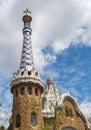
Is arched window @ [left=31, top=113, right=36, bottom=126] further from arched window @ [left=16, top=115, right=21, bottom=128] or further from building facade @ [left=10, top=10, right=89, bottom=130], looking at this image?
arched window @ [left=16, top=115, right=21, bottom=128]

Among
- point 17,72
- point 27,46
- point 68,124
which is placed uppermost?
point 27,46

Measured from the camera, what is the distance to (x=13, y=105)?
27.2m

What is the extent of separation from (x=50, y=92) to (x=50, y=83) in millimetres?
2419

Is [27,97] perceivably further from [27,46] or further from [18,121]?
[27,46]

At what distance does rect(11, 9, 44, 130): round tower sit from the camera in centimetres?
2603

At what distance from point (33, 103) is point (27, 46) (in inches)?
244

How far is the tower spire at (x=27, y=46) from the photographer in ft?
95.4

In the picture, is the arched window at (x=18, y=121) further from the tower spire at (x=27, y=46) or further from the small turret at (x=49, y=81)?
the small turret at (x=49, y=81)

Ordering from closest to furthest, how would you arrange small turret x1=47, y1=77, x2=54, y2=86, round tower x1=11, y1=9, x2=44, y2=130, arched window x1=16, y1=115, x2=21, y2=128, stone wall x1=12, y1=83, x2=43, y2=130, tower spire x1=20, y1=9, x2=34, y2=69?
stone wall x1=12, y1=83, x2=43, y2=130 < round tower x1=11, y1=9, x2=44, y2=130 < arched window x1=16, y1=115, x2=21, y2=128 < tower spire x1=20, y1=9, x2=34, y2=69 < small turret x1=47, y1=77, x2=54, y2=86

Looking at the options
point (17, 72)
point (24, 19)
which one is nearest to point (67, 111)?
point (17, 72)

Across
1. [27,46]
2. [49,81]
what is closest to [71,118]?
[49,81]

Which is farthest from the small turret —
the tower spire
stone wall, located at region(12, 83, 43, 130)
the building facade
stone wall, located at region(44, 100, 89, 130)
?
stone wall, located at region(12, 83, 43, 130)

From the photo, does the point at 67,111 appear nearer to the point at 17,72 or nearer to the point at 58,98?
the point at 58,98

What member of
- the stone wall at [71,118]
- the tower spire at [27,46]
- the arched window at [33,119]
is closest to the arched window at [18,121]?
the arched window at [33,119]
